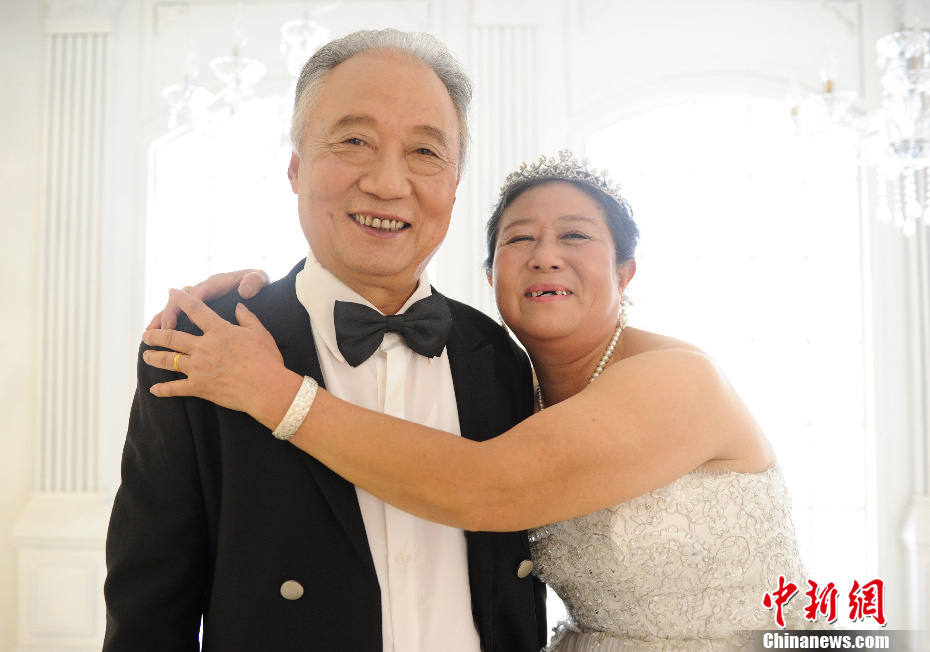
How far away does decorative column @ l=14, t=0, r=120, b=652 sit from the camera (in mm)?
5320

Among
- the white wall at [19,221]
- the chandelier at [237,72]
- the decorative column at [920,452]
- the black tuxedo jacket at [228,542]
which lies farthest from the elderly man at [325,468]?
the white wall at [19,221]

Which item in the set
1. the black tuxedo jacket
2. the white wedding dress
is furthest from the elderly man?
the white wedding dress

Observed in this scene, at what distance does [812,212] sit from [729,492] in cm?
447

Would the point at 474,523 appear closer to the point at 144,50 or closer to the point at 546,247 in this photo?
the point at 546,247

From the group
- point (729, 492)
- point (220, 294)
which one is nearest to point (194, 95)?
point (220, 294)

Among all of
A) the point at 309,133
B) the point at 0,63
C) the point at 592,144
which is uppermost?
the point at 0,63

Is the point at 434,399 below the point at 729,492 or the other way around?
the other way around

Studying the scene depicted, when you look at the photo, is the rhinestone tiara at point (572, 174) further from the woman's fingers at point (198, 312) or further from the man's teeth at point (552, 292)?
the woman's fingers at point (198, 312)

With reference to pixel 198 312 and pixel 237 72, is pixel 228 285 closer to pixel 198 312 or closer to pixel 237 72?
pixel 198 312

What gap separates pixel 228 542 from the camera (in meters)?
1.39

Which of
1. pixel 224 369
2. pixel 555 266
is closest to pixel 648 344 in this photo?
pixel 555 266

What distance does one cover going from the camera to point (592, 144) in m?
5.92

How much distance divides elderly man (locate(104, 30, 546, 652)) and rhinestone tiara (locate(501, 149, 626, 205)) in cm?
43

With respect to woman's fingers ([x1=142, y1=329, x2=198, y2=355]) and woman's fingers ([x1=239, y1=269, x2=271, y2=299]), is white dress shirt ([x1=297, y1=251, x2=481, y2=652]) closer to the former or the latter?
woman's fingers ([x1=239, y1=269, x2=271, y2=299])
